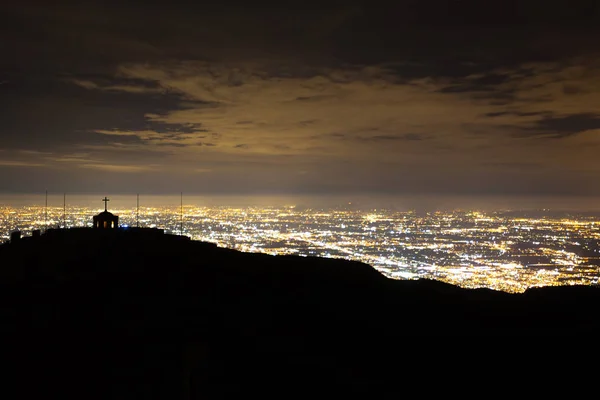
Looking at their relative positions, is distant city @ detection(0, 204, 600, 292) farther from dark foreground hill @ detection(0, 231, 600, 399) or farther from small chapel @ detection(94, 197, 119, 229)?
dark foreground hill @ detection(0, 231, 600, 399)

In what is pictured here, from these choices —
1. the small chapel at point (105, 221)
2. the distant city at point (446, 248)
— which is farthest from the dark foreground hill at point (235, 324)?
the distant city at point (446, 248)

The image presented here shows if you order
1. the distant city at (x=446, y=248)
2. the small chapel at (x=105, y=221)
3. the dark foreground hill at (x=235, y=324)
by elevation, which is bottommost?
the distant city at (x=446, y=248)

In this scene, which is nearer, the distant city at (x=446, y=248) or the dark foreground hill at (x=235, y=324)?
the dark foreground hill at (x=235, y=324)

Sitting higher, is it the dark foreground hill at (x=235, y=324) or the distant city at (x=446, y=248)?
the dark foreground hill at (x=235, y=324)

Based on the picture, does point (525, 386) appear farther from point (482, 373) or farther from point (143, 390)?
point (143, 390)

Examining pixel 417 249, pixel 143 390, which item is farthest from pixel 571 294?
pixel 417 249

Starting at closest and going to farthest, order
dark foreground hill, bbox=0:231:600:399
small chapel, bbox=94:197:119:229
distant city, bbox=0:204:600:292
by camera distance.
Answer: dark foreground hill, bbox=0:231:600:399 → small chapel, bbox=94:197:119:229 → distant city, bbox=0:204:600:292

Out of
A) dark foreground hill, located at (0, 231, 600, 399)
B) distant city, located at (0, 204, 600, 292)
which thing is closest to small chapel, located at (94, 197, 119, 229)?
dark foreground hill, located at (0, 231, 600, 399)

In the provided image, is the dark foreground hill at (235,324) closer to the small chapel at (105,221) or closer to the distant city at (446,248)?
the small chapel at (105,221)
